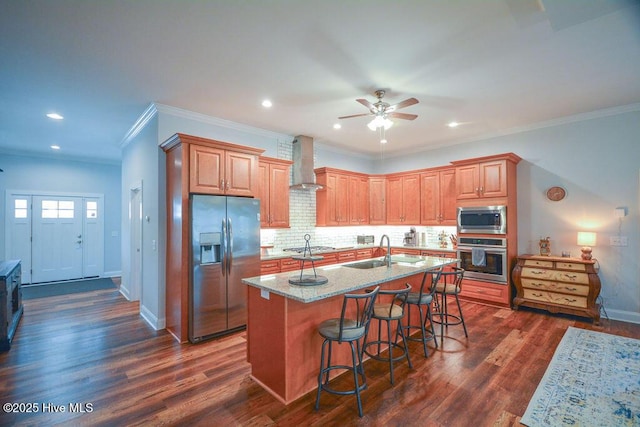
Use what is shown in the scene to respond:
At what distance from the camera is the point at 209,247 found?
12.0ft

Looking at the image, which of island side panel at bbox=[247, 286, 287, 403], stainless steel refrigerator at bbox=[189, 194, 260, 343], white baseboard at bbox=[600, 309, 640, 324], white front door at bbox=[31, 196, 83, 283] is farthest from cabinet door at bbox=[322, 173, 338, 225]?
white front door at bbox=[31, 196, 83, 283]

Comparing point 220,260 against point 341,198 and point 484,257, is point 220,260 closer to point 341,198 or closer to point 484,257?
point 341,198

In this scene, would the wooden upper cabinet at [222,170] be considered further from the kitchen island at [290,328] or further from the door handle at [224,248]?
the kitchen island at [290,328]

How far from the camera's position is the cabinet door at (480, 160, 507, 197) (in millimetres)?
4816

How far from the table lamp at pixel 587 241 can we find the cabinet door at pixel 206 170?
526 centimetres

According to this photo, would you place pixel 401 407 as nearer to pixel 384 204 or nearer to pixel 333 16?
pixel 333 16

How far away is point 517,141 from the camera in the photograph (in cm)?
516

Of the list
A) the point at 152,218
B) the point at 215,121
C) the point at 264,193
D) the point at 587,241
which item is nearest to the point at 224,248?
the point at 152,218

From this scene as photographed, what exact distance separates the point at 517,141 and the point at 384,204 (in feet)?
9.15

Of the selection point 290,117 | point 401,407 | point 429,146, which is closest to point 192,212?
point 290,117

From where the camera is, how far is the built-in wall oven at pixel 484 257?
4.79 m

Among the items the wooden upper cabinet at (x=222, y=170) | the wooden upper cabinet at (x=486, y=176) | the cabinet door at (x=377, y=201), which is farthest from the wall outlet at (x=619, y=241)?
the wooden upper cabinet at (x=222, y=170)

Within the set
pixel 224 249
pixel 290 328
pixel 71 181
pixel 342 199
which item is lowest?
pixel 290 328

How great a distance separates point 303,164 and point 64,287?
5.98 m
